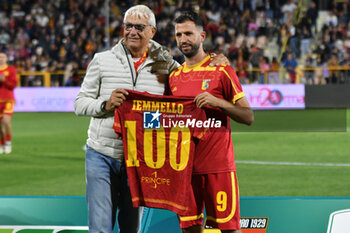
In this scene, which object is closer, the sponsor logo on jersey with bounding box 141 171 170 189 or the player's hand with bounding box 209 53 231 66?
the player's hand with bounding box 209 53 231 66

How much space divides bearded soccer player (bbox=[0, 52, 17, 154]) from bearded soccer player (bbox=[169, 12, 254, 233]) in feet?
29.4

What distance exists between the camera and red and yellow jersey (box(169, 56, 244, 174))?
396cm

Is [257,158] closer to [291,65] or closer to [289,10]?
[291,65]

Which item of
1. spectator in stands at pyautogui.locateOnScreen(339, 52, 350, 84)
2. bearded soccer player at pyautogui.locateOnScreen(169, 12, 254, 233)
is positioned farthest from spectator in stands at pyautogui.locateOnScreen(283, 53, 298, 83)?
bearded soccer player at pyautogui.locateOnScreen(169, 12, 254, 233)

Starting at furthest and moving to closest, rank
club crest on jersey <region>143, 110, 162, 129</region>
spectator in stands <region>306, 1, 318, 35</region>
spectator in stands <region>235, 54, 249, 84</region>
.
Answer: spectator in stands <region>306, 1, 318, 35</region>, spectator in stands <region>235, 54, 249, 84</region>, club crest on jersey <region>143, 110, 162, 129</region>

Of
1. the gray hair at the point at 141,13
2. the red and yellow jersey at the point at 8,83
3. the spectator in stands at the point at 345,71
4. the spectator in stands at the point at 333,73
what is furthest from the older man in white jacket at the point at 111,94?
the spectator in stands at the point at 345,71

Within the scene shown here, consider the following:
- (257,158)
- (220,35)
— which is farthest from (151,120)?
(220,35)

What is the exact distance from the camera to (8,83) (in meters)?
12.4

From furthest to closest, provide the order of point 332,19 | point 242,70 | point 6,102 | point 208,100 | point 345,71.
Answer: point 332,19 < point 242,70 < point 345,71 < point 6,102 < point 208,100

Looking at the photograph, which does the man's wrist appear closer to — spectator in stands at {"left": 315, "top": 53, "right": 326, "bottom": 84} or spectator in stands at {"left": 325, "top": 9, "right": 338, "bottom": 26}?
spectator in stands at {"left": 315, "top": 53, "right": 326, "bottom": 84}

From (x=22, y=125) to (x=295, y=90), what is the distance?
32.1 feet

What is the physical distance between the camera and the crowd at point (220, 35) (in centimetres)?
2373

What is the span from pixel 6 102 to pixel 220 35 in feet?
50.1

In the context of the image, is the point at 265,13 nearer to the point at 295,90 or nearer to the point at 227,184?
the point at 295,90
